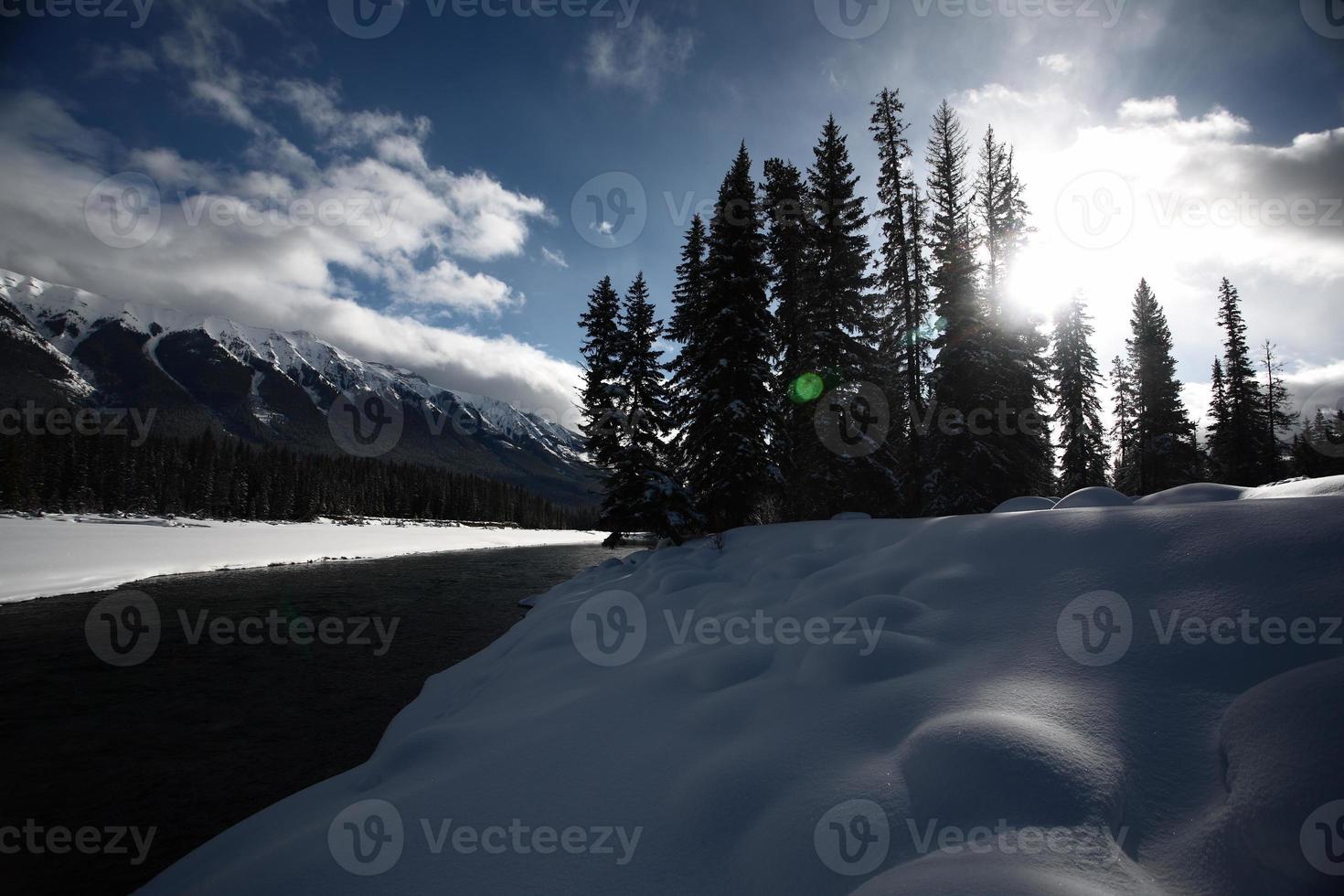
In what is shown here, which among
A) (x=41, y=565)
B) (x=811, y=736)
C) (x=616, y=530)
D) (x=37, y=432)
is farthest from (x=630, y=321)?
(x=37, y=432)

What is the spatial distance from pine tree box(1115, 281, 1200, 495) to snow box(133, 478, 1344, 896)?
3106cm

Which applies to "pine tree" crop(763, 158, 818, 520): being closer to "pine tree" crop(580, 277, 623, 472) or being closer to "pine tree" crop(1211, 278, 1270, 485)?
"pine tree" crop(580, 277, 623, 472)

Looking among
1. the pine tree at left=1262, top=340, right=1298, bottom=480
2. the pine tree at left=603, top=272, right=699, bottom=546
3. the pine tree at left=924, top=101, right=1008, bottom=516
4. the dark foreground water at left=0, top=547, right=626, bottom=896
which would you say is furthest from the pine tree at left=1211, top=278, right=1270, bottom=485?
the dark foreground water at left=0, top=547, right=626, bottom=896

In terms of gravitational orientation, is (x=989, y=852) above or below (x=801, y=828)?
above

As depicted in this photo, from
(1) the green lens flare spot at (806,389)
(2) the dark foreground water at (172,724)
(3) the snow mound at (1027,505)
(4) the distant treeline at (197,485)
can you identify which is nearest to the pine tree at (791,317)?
(1) the green lens flare spot at (806,389)

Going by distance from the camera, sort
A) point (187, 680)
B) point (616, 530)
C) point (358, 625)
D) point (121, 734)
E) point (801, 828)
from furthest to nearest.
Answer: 1. point (616, 530)
2. point (358, 625)
3. point (187, 680)
4. point (121, 734)
5. point (801, 828)

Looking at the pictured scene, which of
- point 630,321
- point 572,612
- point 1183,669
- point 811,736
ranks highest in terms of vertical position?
point 630,321

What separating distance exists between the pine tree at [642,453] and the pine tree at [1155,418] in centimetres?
2816

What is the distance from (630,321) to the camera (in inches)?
749

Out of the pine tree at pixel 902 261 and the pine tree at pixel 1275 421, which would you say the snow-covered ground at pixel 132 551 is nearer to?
the pine tree at pixel 902 261

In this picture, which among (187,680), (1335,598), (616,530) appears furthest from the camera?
(616,530)

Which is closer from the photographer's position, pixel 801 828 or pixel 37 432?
pixel 801 828

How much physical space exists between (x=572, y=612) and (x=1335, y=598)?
8373mm

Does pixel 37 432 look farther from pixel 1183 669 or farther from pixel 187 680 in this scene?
pixel 1183 669
